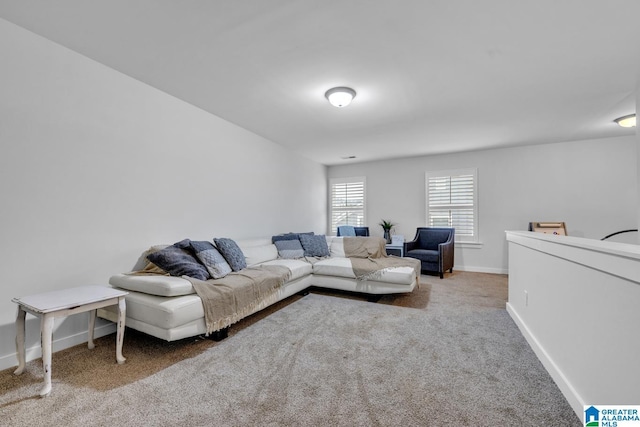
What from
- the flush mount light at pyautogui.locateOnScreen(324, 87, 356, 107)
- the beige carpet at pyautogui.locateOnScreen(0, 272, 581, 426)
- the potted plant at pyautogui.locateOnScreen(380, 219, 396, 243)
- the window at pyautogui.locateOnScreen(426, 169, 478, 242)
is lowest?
the beige carpet at pyautogui.locateOnScreen(0, 272, 581, 426)

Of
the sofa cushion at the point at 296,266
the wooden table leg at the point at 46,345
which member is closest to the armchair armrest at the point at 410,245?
the sofa cushion at the point at 296,266

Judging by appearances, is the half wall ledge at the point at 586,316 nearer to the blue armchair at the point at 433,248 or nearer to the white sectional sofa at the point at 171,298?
the white sectional sofa at the point at 171,298

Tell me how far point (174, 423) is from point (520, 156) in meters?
6.23

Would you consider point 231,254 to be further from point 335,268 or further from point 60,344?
point 60,344

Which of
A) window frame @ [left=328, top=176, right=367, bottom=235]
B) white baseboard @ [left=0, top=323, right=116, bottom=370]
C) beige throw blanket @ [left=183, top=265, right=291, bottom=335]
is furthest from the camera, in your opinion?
window frame @ [left=328, top=176, right=367, bottom=235]

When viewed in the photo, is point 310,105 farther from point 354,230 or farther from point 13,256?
Result: point 354,230

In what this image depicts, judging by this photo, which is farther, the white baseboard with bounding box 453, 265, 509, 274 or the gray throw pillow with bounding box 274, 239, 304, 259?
the white baseboard with bounding box 453, 265, 509, 274

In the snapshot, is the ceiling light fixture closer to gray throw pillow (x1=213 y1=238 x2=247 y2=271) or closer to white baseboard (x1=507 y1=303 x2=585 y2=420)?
white baseboard (x1=507 y1=303 x2=585 y2=420)

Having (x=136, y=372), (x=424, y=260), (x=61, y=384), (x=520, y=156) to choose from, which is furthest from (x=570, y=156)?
(x=61, y=384)

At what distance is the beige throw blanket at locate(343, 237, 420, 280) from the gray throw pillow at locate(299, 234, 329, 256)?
1.10 ft

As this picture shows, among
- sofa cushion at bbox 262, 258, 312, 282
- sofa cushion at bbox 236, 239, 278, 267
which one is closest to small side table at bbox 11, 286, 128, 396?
sofa cushion at bbox 236, 239, 278, 267

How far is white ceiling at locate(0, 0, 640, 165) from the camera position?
1831 mm

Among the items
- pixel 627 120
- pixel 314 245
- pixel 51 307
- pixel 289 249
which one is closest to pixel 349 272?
pixel 314 245

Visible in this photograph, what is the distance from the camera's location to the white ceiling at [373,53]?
6.01 feet
